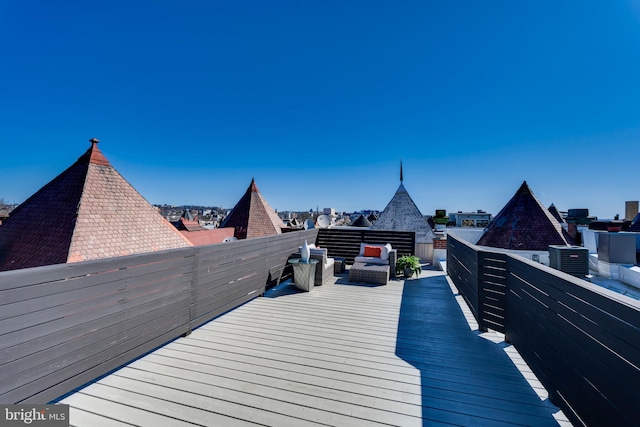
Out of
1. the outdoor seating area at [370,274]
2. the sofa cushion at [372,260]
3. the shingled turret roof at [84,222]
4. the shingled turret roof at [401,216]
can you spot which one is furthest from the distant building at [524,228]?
the shingled turret roof at [84,222]

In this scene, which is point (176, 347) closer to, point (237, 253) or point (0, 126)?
point (237, 253)

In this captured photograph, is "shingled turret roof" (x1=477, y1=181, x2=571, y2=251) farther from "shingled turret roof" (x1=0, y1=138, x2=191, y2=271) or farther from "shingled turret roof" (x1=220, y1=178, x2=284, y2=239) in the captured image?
"shingled turret roof" (x1=0, y1=138, x2=191, y2=271)

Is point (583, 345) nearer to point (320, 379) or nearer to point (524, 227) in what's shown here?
point (320, 379)

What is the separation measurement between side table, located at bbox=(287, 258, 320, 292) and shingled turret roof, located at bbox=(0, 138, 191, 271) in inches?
252

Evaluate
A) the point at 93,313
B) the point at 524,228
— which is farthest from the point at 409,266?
the point at 524,228

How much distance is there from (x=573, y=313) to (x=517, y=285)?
1233 millimetres

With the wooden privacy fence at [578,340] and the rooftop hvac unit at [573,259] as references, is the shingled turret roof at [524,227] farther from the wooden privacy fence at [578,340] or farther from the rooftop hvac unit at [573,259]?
the wooden privacy fence at [578,340]

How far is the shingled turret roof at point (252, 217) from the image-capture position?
1817 cm

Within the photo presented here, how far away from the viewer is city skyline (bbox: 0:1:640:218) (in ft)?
30.4

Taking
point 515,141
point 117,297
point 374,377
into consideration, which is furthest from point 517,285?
point 515,141

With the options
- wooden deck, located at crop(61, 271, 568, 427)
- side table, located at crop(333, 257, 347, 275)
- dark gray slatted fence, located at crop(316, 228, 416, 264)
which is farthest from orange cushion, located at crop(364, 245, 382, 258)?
wooden deck, located at crop(61, 271, 568, 427)

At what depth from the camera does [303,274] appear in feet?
19.1

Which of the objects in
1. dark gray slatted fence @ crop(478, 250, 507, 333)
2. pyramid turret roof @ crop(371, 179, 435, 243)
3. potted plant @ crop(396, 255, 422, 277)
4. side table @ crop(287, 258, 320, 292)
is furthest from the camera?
pyramid turret roof @ crop(371, 179, 435, 243)

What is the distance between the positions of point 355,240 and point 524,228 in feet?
32.2
